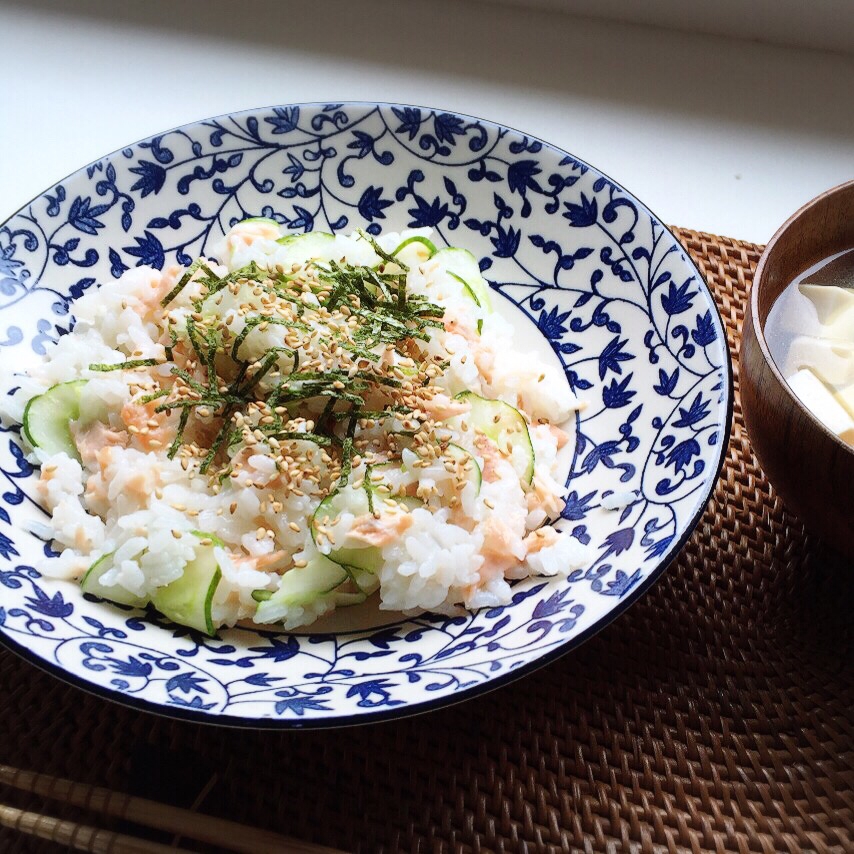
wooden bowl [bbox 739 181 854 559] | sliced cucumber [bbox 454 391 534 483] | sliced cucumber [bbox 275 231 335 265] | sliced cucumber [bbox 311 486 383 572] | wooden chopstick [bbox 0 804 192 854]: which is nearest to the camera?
Answer: wooden chopstick [bbox 0 804 192 854]

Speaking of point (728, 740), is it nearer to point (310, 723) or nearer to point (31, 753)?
point (310, 723)

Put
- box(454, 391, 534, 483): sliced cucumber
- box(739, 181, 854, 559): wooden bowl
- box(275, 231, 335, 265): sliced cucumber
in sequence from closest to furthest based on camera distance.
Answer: box(739, 181, 854, 559): wooden bowl, box(454, 391, 534, 483): sliced cucumber, box(275, 231, 335, 265): sliced cucumber

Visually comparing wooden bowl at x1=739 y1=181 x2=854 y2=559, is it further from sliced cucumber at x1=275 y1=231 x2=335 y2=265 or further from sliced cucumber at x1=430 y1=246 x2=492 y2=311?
sliced cucumber at x1=275 y1=231 x2=335 y2=265

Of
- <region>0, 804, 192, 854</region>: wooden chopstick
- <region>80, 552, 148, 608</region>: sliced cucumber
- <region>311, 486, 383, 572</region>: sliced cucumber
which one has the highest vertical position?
<region>311, 486, 383, 572</region>: sliced cucumber

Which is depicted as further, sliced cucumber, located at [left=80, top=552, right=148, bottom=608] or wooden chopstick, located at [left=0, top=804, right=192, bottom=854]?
sliced cucumber, located at [left=80, top=552, right=148, bottom=608]

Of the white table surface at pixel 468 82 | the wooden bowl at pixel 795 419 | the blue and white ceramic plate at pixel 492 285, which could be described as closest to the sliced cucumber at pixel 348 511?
the blue and white ceramic plate at pixel 492 285

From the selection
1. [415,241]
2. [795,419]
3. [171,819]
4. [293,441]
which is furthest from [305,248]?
[171,819]

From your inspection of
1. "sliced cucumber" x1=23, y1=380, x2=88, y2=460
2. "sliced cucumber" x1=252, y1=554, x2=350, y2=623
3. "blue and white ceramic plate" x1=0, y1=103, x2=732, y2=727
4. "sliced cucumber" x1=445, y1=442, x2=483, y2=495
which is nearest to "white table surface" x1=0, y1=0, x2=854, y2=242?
"blue and white ceramic plate" x1=0, y1=103, x2=732, y2=727
